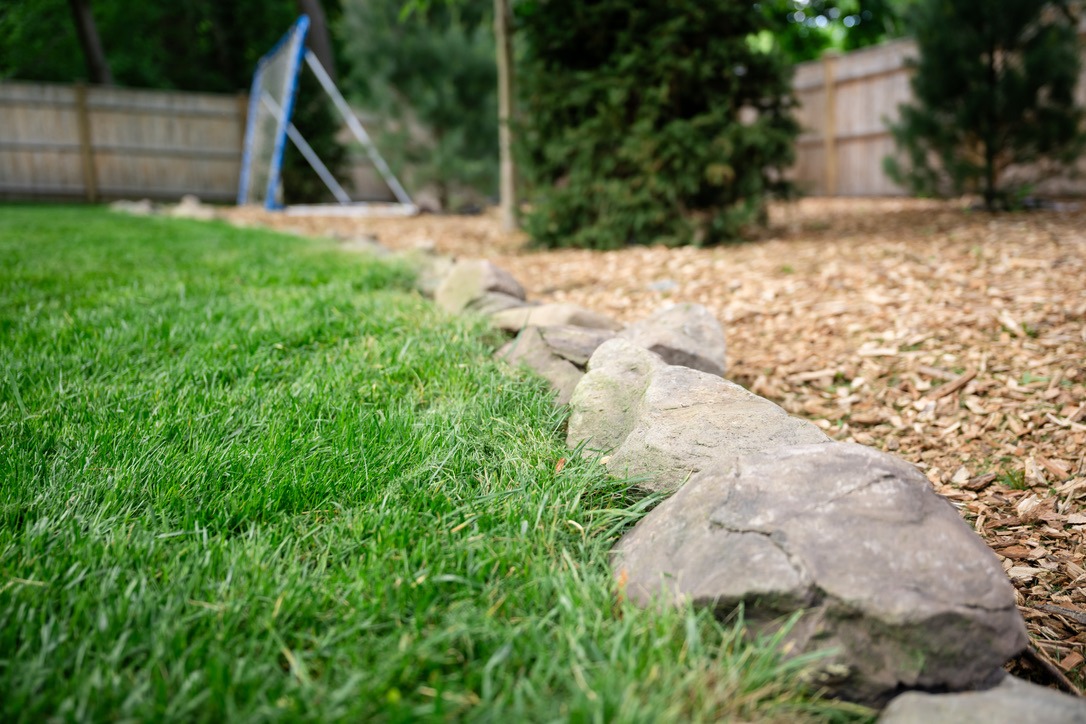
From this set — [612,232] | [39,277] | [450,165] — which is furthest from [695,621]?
[450,165]

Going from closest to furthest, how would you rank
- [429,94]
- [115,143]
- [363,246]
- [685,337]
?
[685,337]
[363,246]
[429,94]
[115,143]

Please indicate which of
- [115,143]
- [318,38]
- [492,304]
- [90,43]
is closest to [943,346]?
[492,304]

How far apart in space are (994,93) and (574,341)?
18.9ft

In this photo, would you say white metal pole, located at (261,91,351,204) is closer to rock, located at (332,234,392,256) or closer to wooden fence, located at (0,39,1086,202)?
wooden fence, located at (0,39,1086,202)

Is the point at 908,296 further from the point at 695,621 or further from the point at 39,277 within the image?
the point at 39,277

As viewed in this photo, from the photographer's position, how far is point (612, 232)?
5.98 m

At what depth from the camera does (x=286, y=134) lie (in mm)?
10812

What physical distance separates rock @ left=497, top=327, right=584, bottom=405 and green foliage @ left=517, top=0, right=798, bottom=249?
332 cm

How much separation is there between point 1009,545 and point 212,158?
49.6 ft

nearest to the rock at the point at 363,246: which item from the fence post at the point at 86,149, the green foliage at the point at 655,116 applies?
the green foliage at the point at 655,116

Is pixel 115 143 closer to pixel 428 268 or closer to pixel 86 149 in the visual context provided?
pixel 86 149

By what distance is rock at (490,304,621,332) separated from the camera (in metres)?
3.02

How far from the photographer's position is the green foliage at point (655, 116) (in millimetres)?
5605

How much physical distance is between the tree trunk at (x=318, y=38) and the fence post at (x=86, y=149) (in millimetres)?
4154
